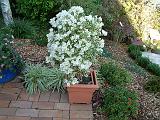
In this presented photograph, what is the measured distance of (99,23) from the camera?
394 centimetres

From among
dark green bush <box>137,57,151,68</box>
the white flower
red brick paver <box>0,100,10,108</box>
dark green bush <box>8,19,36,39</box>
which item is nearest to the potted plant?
red brick paver <box>0,100,10,108</box>

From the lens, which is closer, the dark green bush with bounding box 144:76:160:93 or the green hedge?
the dark green bush with bounding box 144:76:160:93

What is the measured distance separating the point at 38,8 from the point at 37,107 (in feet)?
10.3

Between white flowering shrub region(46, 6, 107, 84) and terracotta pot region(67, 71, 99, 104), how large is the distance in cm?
13

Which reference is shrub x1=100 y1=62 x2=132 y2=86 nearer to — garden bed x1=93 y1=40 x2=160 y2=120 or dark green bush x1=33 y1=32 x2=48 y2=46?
garden bed x1=93 y1=40 x2=160 y2=120

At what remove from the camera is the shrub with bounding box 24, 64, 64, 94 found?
171 inches

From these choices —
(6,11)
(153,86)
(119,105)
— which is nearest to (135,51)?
(153,86)

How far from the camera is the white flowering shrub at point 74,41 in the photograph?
3.81 meters

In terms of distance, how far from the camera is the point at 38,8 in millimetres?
6699

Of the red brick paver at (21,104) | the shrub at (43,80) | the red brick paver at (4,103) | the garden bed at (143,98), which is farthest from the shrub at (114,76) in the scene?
the red brick paver at (4,103)

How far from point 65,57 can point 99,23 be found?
0.60 meters

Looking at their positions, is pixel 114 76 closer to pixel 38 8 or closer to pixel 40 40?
pixel 40 40

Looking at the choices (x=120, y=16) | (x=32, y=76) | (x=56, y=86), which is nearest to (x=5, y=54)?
(x=32, y=76)

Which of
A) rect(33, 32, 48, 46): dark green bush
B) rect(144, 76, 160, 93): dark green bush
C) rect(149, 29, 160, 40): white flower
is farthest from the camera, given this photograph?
rect(149, 29, 160, 40): white flower
